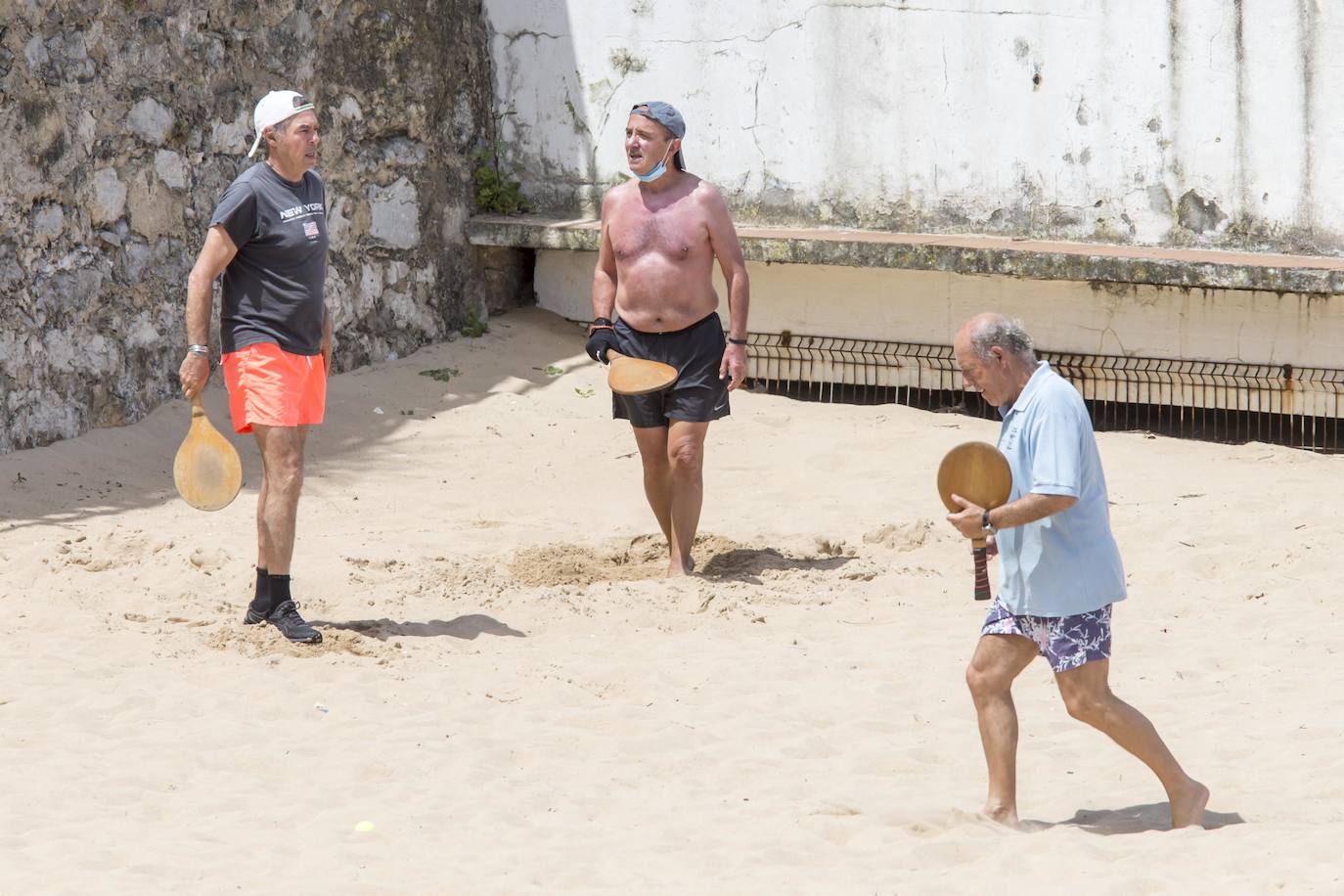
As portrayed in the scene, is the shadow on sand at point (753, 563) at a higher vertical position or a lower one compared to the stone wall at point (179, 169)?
lower

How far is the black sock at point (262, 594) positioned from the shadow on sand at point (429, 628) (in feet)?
0.73

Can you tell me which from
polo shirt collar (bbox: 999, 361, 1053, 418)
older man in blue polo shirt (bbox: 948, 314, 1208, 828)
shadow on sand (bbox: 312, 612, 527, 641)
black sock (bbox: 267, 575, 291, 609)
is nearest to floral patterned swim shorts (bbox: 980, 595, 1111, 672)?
older man in blue polo shirt (bbox: 948, 314, 1208, 828)

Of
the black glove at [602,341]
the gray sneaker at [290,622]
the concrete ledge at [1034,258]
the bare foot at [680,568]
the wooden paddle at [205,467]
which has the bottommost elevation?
the bare foot at [680,568]

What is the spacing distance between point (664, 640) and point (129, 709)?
1.82m

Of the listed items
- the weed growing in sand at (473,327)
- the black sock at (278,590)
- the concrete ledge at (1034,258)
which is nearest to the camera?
the black sock at (278,590)

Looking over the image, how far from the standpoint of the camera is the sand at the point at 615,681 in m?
4.09

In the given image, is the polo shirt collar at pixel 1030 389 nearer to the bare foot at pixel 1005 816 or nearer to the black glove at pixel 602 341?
the bare foot at pixel 1005 816

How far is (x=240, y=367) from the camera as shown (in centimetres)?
573

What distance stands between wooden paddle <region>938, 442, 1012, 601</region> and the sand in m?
0.83

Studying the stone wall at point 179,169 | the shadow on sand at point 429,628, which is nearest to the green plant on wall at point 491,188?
the stone wall at point 179,169

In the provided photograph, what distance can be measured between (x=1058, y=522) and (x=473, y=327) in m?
6.43

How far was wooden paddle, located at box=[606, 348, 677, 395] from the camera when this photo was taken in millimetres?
6484

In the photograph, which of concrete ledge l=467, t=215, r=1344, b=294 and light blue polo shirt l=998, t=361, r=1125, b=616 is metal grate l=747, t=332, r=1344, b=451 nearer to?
concrete ledge l=467, t=215, r=1344, b=294

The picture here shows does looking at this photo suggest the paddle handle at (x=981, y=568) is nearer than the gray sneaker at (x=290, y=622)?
Yes
